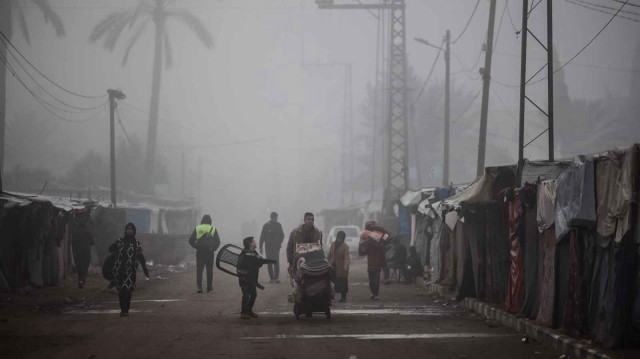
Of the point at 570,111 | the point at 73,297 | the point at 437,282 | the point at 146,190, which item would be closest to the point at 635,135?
the point at 570,111

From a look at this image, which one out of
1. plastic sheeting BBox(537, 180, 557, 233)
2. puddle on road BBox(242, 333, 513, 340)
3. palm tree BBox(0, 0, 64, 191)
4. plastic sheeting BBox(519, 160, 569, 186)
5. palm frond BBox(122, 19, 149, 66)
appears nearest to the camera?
puddle on road BBox(242, 333, 513, 340)

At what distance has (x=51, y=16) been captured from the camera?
4303 centimetres

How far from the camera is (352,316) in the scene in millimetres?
15305

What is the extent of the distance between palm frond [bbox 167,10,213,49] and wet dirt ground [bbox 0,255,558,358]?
40852mm

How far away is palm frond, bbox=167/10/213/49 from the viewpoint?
2314 inches

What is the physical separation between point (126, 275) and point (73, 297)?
4747mm

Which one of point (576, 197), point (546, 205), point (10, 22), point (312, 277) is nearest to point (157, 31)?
point (10, 22)

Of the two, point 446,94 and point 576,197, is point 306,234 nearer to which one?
point 576,197

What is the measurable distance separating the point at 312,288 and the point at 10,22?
94.6ft

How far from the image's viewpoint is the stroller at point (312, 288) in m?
14.6

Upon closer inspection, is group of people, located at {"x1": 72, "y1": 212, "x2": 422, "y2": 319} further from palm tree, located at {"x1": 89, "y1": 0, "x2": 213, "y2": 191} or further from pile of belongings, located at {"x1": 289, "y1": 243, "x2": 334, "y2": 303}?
palm tree, located at {"x1": 89, "y1": 0, "x2": 213, "y2": 191}

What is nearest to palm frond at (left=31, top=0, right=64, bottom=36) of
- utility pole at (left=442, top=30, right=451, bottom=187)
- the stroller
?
utility pole at (left=442, top=30, right=451, bottom=187)

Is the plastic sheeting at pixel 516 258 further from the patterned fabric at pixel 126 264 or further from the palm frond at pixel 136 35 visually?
the palm frond at pixel 136 35

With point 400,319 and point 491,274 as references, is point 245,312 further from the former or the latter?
point 491,274
